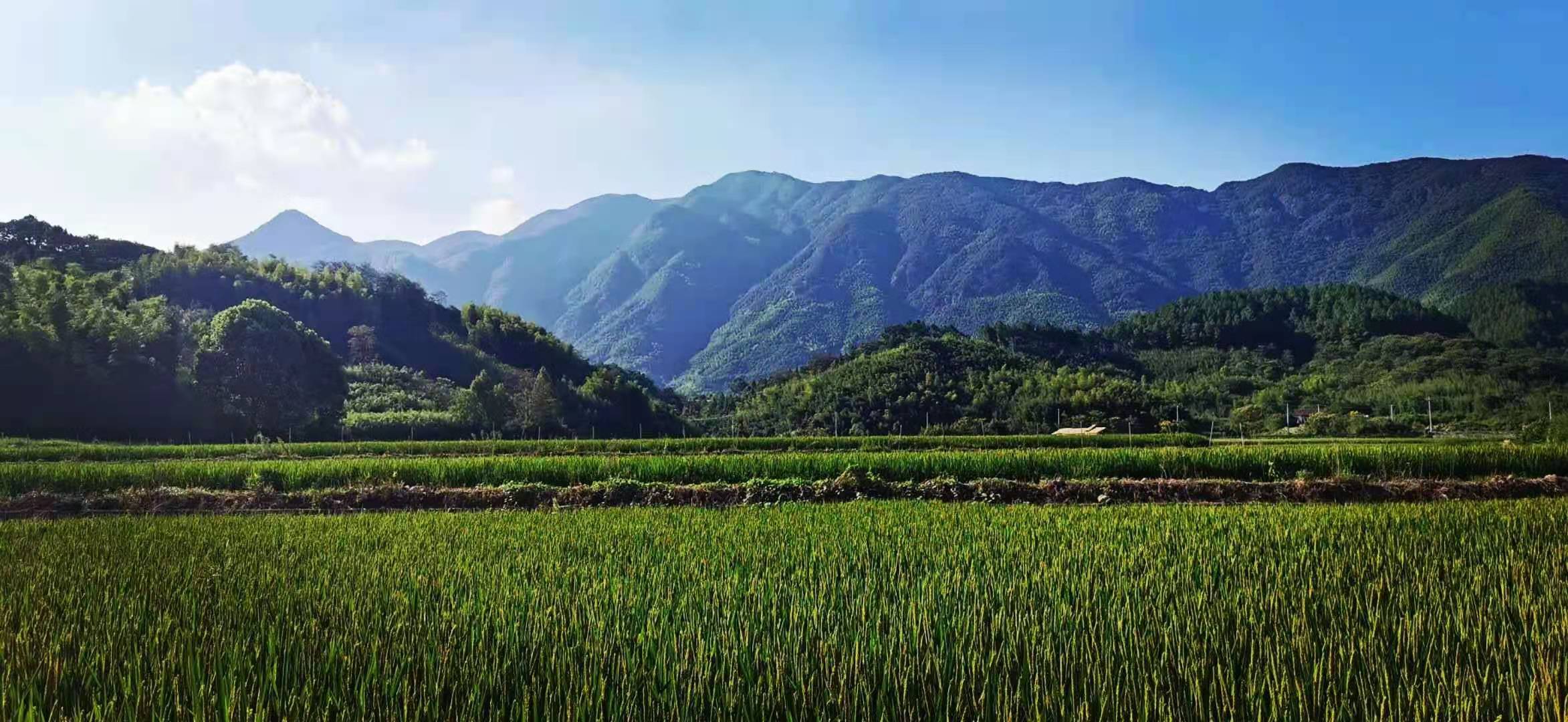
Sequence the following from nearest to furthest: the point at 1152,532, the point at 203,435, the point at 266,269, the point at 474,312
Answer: the point at 1152,532 → the point at 203,435 → the point at 266,269 → the point at 474,312

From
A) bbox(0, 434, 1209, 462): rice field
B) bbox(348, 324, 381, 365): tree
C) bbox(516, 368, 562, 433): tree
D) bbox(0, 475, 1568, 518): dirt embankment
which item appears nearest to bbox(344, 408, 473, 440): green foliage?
bbox(516, 368, 562, 433): tree

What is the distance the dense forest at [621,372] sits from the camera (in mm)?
42000

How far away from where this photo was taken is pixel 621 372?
270 feet

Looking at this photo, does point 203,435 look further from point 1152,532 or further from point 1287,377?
point 1287,377

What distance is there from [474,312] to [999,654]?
280 ft

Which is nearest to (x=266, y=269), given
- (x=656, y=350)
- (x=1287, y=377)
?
(x=1287, y=377)

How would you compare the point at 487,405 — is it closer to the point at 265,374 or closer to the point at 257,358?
the point at 265,374

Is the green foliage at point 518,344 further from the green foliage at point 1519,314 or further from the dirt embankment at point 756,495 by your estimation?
the green foliage at point 1519,314

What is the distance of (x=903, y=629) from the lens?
4.32 metres

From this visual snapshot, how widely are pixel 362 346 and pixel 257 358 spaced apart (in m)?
20.2

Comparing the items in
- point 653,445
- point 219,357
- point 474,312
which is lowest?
point 653,445

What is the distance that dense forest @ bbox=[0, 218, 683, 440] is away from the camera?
3956 centimetres

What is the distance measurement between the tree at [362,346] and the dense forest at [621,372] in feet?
0.73

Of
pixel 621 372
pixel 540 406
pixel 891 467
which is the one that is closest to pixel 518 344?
pixel 621 372
